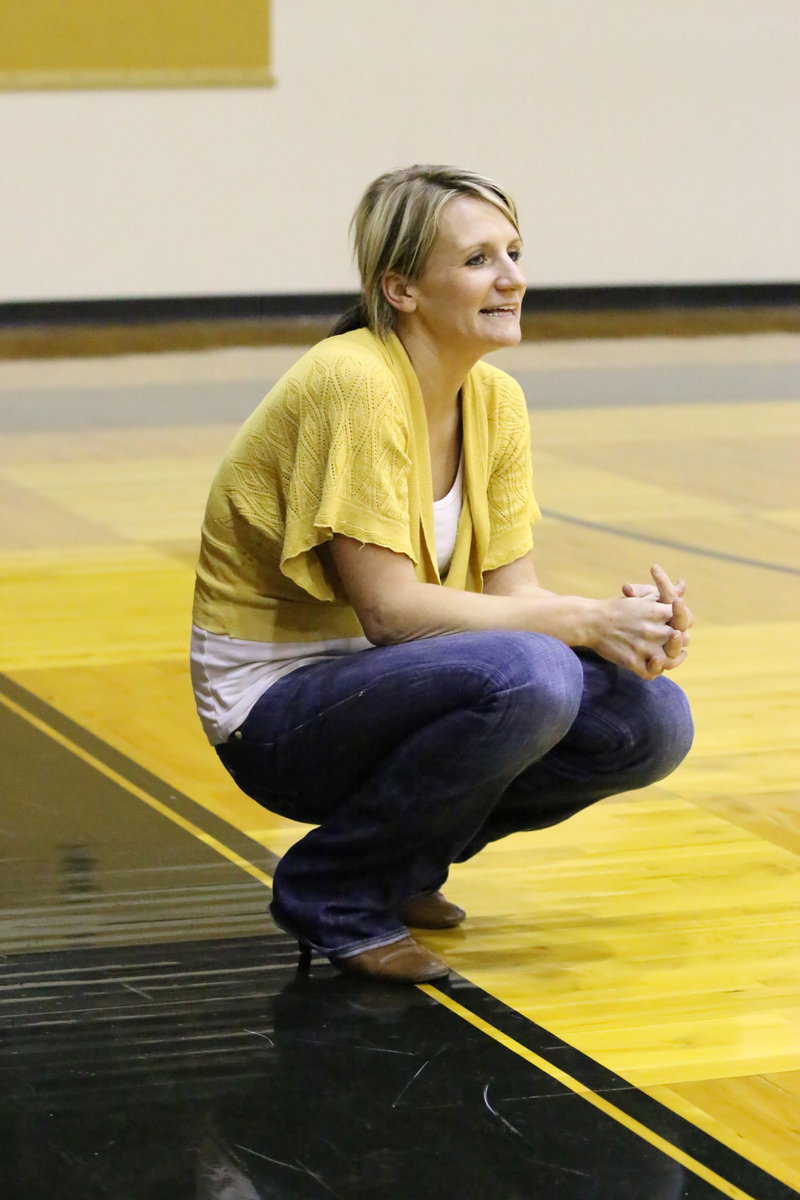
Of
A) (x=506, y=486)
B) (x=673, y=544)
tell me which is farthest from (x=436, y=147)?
(x=506, y=486)

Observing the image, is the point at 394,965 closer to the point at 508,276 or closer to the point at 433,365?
the point at 433,365

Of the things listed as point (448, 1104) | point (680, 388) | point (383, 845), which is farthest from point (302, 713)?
point (680, 388)

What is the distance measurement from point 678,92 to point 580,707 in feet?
26.7

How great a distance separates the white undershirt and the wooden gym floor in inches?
11.0

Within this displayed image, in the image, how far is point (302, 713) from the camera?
92.2 inches

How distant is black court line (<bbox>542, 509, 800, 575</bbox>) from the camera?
4.68m

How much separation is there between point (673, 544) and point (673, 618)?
104 inches

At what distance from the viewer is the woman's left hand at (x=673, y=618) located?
2.29 m

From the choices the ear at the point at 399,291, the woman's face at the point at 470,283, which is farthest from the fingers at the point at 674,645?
the ear at the point at 399,291

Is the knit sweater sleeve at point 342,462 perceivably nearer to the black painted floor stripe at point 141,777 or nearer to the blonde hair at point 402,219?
the blonde hair at point 402,219

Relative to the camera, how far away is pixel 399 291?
240 centimetres

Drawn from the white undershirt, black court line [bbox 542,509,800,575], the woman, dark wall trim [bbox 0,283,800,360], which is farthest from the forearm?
dark wall trim [bbox 0,283,800,360]

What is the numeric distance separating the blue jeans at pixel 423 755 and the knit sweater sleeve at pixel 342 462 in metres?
0.14

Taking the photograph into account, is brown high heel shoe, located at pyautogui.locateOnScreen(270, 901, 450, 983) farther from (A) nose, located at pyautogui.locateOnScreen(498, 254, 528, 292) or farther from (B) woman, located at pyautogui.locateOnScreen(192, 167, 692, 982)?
(A) nose, located at pyautogui.locateOnScreen(498, 254, 528, 292)
